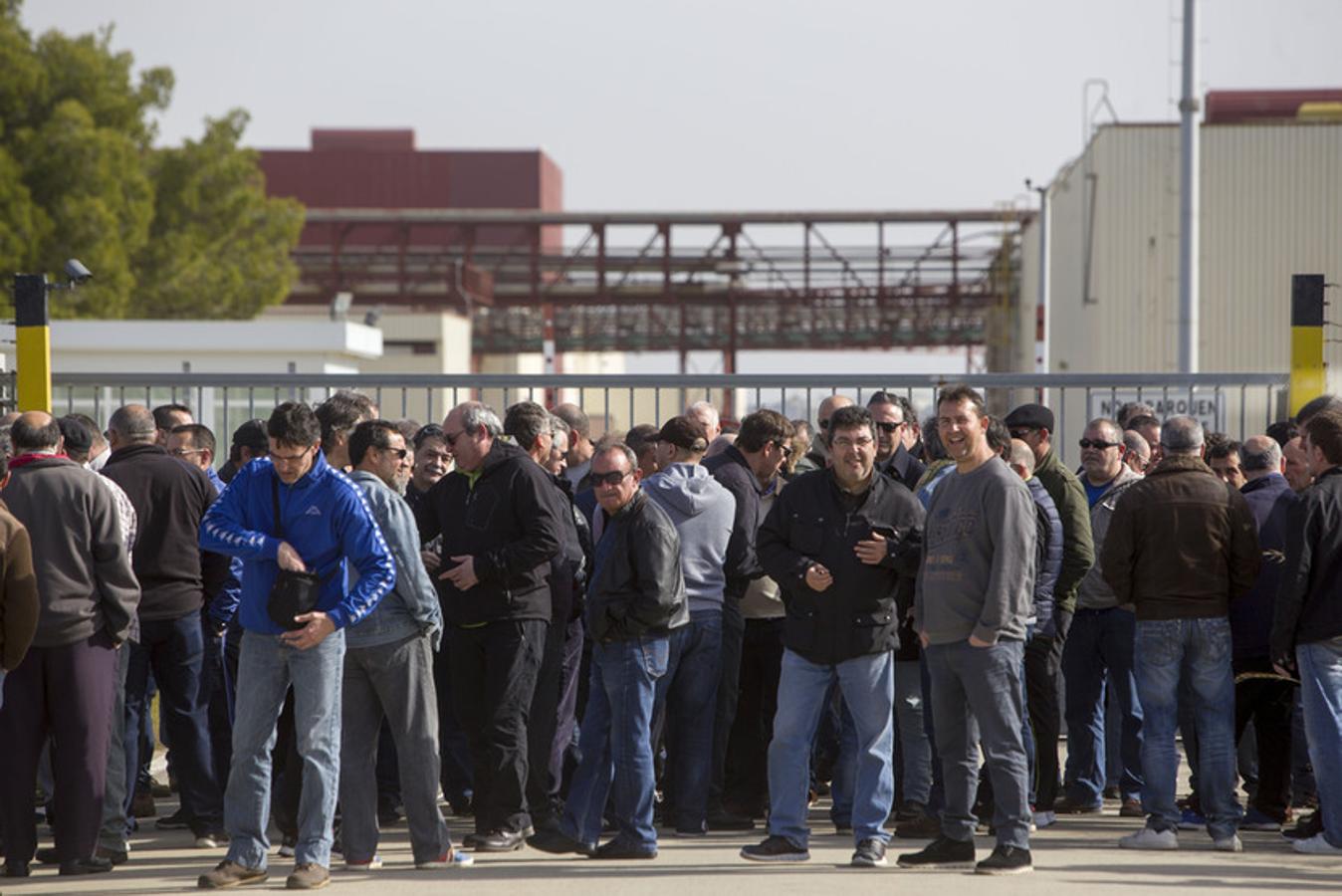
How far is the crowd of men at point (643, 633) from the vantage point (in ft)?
28.1

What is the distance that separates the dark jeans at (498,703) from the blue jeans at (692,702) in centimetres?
69

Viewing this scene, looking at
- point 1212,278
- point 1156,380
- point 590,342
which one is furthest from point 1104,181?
point 1156,380

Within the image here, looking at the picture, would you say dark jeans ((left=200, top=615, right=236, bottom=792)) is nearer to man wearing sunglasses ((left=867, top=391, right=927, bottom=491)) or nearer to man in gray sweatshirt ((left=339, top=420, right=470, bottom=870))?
man in gray sweatshirt ((left=339, top=420, right=470, bottom=870))

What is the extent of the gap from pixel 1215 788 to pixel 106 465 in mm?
5885

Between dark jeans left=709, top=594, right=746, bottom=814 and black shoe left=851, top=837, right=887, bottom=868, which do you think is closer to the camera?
black shoe left=851, top=837, right=887, bottom=868

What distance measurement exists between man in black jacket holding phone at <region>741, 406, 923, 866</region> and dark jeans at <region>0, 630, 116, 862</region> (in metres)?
3.12

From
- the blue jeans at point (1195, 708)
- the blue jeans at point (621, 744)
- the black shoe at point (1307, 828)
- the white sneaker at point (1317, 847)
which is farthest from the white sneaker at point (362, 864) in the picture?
the black shoe at point (1307, 828)

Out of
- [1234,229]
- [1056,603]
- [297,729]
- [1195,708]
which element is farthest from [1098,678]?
[1234,229]

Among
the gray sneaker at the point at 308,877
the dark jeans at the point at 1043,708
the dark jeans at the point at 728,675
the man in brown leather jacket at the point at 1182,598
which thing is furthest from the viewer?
the dark jeans at the point at 1043,708

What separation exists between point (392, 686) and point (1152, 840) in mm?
3853

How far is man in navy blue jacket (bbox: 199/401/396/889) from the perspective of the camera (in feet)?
27.4

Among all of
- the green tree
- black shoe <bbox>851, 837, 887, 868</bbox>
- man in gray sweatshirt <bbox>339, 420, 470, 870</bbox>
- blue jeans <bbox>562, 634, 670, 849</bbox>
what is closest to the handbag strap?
man in gray sweatshirt <bbox>339, 420, 470, 870</bbox>

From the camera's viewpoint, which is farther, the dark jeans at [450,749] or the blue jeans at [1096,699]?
the blue jeans at [1096,699]

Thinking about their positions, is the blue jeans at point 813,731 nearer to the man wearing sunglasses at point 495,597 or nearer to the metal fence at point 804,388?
the man wearing sunglasses at point 495,597
